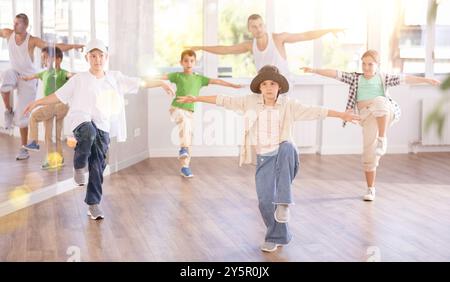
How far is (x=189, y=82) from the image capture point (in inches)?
251

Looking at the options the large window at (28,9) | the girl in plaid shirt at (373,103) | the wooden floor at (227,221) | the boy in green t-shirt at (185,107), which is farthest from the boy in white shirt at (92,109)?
the boy in green t-shirt at (185,107)

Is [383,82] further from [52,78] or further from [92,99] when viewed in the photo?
[52,78]

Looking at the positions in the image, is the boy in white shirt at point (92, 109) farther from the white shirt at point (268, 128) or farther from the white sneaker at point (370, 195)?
the white sneaker at point (370, 195)

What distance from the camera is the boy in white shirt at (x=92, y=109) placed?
14.0 feet

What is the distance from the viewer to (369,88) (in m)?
5.23

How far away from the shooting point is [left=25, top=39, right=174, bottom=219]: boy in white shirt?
14.0ft

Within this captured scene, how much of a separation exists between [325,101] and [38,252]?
4.97 metres

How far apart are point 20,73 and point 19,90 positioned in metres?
0.13

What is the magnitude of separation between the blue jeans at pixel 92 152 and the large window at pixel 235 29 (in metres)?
3.70

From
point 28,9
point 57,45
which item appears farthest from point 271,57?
point 28,9

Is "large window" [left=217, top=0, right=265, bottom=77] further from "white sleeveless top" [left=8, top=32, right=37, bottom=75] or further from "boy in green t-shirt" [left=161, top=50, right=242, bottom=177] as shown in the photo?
"white sleeveless top" [left=8, top=32, right=37, bottom=75]

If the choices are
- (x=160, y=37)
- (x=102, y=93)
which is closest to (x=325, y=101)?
(x=160, y=37)

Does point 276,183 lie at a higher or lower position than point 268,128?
lower
